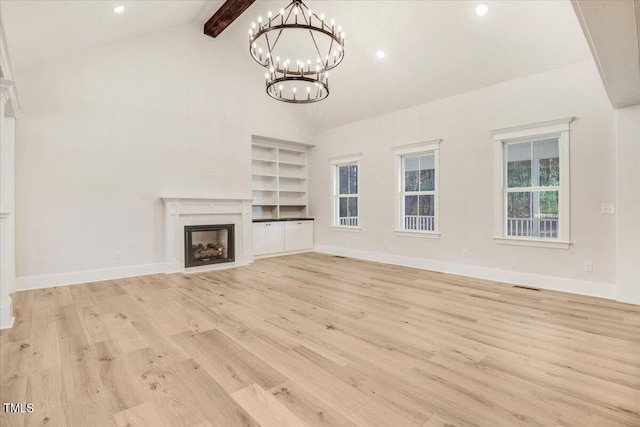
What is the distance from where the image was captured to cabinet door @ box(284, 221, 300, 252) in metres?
7.57

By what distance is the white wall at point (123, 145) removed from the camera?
457 cm

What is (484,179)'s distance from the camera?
5082 mm

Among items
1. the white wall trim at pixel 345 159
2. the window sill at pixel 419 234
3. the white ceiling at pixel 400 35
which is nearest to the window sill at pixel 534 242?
the window sill at pixel 419 234

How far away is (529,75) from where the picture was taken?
15.0 feet

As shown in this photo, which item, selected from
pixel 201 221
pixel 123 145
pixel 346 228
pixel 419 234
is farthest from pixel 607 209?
pixel 123 145

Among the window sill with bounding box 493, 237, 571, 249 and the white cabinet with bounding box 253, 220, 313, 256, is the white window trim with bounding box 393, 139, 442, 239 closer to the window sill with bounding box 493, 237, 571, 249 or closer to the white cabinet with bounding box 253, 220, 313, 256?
the window sill with bounding box 493, 237, 571, 249

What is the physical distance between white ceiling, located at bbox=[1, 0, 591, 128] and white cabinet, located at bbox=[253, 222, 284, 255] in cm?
339

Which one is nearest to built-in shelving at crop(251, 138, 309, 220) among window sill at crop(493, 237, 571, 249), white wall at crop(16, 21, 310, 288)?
white wall at crop(16, 21, 310, 288)

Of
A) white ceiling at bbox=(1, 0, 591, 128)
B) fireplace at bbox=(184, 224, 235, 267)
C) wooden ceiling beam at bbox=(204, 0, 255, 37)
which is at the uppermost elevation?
wooden ceiling beam at bbox=(204, 0, 255, 37)

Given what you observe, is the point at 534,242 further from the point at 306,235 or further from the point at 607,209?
the point at 306,235

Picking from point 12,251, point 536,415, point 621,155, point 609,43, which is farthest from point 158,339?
point 621,155

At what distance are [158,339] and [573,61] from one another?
5737mm

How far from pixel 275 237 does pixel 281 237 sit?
6.8 inches

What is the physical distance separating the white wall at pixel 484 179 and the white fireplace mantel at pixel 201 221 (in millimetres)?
2190
